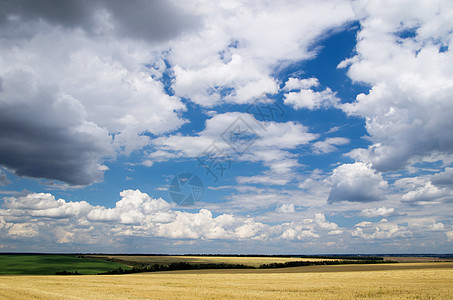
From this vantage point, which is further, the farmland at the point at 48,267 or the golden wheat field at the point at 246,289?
the farmland at the point at 48,267

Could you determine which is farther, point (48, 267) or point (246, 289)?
point (48, 267)

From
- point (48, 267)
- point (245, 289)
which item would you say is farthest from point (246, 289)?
point (48, 267)

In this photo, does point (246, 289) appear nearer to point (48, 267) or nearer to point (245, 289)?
point (245, 289)

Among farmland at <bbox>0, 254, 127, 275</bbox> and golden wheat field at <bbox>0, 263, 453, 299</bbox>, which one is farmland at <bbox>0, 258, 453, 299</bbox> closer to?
golden wheat field at <bbox>0, 263, 453, 299</bbox>

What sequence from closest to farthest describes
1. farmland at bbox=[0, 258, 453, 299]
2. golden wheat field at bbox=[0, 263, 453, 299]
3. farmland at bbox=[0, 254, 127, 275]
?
golden wheat field at bbox=[0, 263, 453, 299] → farmland at bbox=[0, 258, 453, 299] → farmland at bbox=[0, 254, 127, 275]

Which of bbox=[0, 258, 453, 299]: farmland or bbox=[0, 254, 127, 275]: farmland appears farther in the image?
bbox=[0, 254, 127, 275]: farmland

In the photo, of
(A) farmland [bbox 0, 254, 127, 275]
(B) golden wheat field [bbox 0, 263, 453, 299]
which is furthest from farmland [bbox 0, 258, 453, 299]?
(A) farmland [bbox 0, 254, 127, 275]

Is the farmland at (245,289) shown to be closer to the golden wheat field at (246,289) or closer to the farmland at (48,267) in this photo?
the golden wheat field at (246,289)

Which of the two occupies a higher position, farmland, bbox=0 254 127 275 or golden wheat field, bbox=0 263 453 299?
golden wheat field, bbox=0 263 453 299

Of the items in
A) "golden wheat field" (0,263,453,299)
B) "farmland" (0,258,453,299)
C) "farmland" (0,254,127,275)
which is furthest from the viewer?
"farmland" (0,254,127,275)

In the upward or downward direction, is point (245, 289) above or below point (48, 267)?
above

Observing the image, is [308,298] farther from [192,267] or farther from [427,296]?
[192,267]

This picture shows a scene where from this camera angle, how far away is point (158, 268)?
9525 cm

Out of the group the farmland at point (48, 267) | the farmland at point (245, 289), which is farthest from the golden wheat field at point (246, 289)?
the farmland at point (48, 267)
